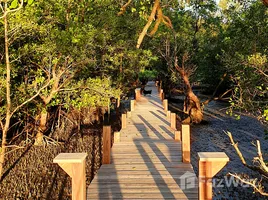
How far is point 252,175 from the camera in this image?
36.3 ft

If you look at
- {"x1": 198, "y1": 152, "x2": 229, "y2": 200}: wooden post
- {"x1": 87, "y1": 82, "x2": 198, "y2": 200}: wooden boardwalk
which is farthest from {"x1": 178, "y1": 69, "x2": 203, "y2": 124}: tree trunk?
{"x1": 198, "y1": 152, "x2": 229, "y2": 200}: wooden post

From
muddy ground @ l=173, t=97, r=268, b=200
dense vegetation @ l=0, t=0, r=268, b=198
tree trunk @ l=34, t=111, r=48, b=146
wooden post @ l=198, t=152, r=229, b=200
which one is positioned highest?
dense vegetation @ l=0, t=0, r=268, b=198

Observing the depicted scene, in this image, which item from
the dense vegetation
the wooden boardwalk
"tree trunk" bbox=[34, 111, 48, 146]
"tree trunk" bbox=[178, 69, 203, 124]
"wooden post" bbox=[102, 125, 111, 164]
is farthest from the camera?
"tree trunk" bbox=[178, 69, 203, 124]

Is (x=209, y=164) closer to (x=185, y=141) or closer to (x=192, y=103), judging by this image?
(x=185, y=141)

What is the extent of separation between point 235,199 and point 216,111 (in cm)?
1689

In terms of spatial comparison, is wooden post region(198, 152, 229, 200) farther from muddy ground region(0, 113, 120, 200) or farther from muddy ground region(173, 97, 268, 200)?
muddy ground region(0, 113, 120, 200)

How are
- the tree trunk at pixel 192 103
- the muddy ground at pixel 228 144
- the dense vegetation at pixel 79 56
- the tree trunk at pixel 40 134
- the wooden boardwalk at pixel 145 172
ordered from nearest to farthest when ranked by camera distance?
the wooden boardwalk at pixel 145 172
the dense vegetation at pixel 79 56
the muddy ground at pixel 228 144
the tree trunk at pixel 40 134
the tree trunk at pixel 192 103

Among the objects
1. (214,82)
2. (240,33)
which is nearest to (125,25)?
(240,33)

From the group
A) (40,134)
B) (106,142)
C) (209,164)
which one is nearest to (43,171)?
(40,134)

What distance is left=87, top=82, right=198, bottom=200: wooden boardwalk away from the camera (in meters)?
6.22

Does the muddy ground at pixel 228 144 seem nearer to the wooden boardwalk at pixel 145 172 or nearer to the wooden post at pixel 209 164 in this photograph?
the wooden boardwalk at pixel 145 172

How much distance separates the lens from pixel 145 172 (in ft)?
24.6

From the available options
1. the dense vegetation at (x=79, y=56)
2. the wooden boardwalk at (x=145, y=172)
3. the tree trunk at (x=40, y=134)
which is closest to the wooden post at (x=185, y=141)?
the wooden boardwalk at (x=145, y=172)

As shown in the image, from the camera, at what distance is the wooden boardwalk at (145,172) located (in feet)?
20.4
